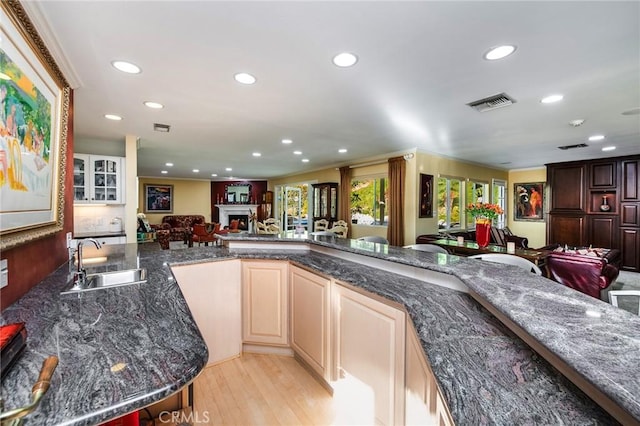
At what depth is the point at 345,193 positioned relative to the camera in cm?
704

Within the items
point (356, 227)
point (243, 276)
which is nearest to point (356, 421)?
point (243, 276)

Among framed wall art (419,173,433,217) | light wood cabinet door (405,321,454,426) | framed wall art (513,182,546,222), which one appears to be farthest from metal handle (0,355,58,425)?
framed wall art (513,182,546,222)

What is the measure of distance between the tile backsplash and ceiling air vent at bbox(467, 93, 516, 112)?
5129 mm

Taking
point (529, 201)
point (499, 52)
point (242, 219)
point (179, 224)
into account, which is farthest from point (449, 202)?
point (179, 224)

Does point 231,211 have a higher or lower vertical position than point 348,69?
lower

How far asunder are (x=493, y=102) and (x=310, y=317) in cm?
280

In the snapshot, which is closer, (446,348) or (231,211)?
(446,348)

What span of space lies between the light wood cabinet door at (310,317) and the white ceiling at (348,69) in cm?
168

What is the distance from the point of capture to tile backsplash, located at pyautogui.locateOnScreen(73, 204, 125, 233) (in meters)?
4.34

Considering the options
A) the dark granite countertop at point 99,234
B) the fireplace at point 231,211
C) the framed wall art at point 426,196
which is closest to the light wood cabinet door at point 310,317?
the dark granite countertop at point 99,234

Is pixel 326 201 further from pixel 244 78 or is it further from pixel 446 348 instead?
pixel 446 348

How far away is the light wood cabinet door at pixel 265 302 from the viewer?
266cm

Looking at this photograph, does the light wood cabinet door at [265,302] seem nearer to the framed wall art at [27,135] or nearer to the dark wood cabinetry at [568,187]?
the framed wall art at [27,135]

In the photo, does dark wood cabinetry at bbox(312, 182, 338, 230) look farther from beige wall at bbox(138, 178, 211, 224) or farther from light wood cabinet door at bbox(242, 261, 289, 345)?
beige wall at bbox(138, 178, 211, 224)
